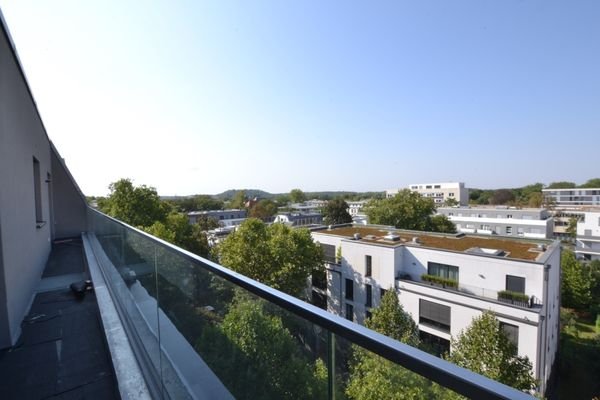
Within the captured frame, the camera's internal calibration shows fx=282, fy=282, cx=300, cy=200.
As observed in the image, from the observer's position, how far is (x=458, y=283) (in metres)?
11.7

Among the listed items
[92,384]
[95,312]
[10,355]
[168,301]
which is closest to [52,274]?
[95,312]

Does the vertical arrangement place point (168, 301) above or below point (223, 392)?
above

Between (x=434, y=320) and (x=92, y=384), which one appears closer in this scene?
(x=92, y=384)

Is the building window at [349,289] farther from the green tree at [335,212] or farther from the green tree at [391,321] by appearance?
the green tree at [335,212]

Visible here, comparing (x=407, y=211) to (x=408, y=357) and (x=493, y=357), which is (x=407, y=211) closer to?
(x=493, y=357)

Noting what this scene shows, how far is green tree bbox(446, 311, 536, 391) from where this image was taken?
305 inches

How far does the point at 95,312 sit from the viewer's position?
281 centimetres

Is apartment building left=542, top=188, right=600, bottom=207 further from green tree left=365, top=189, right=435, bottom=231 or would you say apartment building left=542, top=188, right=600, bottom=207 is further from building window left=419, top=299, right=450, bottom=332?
building window left=419, top=299, right=450, bottom=332

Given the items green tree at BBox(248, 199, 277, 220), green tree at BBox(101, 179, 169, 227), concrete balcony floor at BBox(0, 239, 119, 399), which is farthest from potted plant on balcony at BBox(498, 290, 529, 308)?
green tree at BBox(248, 199, 277, 220)

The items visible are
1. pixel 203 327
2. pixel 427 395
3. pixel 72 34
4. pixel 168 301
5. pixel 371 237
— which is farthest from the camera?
pixel 371 237

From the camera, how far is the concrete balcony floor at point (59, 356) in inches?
66.0

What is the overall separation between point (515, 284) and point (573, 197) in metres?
61.5

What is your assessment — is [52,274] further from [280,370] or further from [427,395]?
[427,395]

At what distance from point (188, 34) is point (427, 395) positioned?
7.45m
